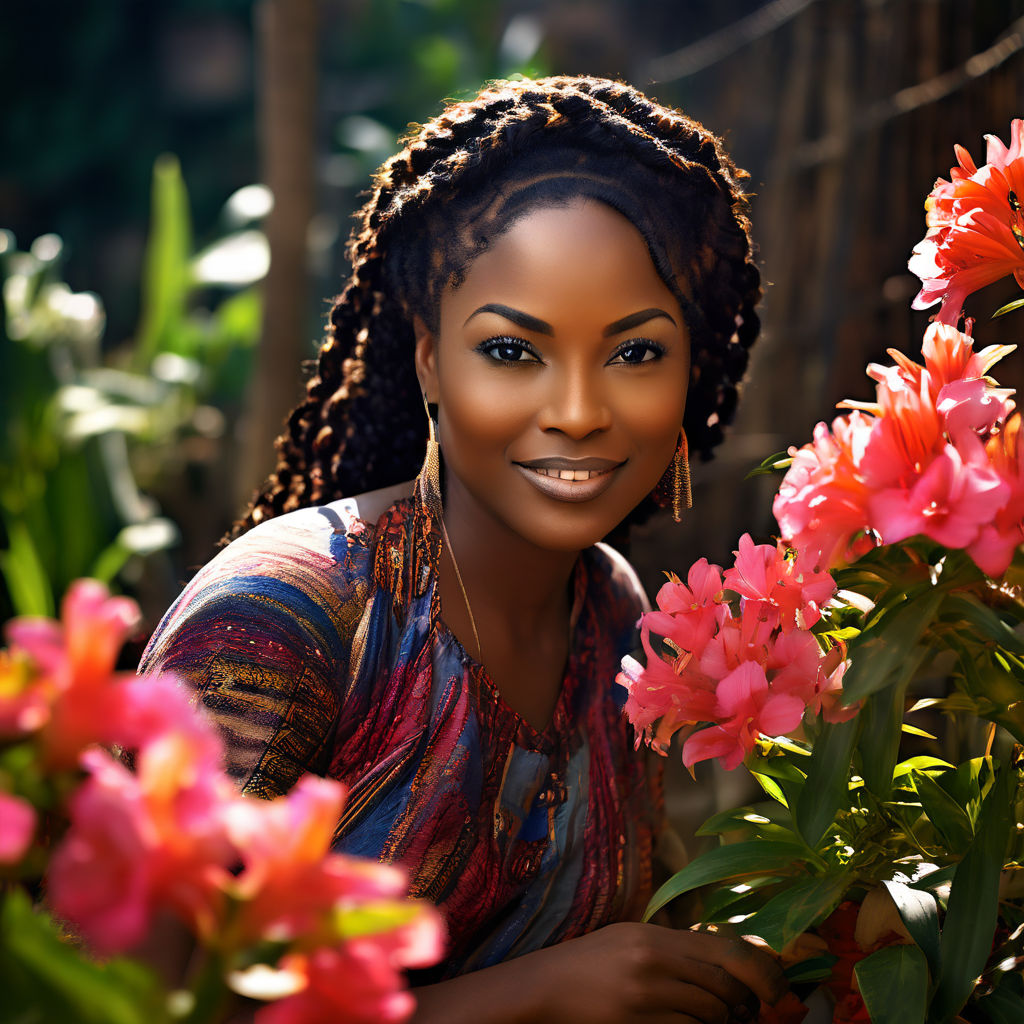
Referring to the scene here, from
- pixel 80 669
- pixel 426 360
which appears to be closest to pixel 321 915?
pixel 80 669

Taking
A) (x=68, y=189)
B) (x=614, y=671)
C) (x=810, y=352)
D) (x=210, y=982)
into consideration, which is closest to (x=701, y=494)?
(x=810, y=352)

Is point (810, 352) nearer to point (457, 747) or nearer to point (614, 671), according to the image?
point (614, 671)

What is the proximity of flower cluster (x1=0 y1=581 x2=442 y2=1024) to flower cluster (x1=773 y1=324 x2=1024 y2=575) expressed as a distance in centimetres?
44

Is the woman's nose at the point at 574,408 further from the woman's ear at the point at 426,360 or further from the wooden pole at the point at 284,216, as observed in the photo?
the wooden pole at the point at 284,216

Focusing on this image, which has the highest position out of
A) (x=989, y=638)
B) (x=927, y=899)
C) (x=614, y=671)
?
(x=989, y=638)

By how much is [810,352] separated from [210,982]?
3019 mm

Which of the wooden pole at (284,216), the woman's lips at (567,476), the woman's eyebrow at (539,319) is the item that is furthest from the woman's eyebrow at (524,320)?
the wooden pole at (284,216)

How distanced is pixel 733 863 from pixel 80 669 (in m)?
0.68

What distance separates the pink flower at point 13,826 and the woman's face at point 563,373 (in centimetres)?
86

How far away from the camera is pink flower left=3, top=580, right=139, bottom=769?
0.46 metres

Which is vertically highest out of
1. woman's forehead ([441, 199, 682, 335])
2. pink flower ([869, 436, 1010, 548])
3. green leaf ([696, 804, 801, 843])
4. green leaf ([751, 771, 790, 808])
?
woman's forehead ([441, 199, 682, 335])

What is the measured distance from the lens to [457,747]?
4.26 ft

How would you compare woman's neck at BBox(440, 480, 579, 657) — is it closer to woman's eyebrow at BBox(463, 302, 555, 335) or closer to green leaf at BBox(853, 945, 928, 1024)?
woman's eyebrow at BBox(463, 302, 555, 335)

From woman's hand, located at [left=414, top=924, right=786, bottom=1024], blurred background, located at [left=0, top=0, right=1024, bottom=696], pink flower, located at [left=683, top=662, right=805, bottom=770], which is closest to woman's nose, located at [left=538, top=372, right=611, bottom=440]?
pink flower, located at [left=683, top=662, right=805, bottom=770]
